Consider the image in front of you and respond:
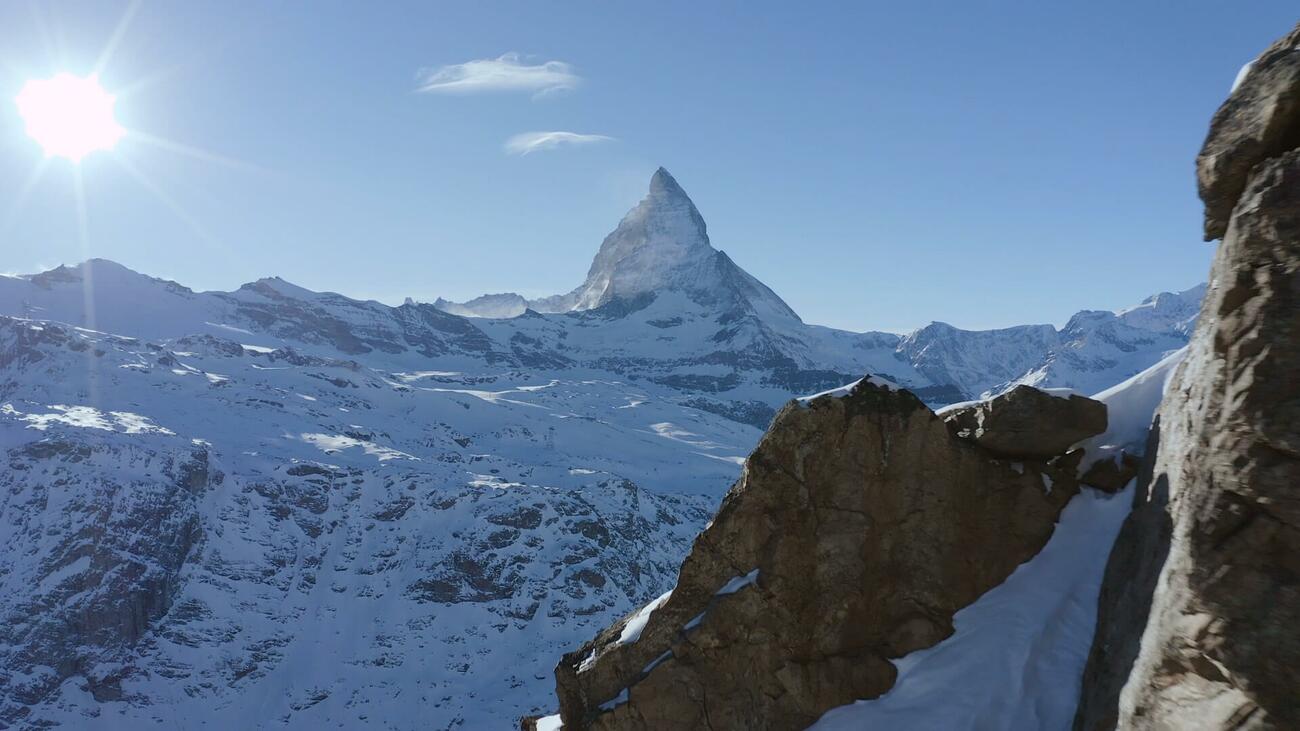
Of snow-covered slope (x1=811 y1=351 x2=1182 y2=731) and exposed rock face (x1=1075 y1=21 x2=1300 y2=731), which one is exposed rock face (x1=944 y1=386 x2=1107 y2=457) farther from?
exposed rock face (x1=1075 y1=21 x2=1300 y2=731)

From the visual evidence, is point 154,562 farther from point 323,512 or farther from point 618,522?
point 618,522

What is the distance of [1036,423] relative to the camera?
62.4 feet

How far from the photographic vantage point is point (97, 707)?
138 metres

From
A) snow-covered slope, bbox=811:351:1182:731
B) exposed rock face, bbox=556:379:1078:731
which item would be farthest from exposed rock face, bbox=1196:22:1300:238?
exposed rock face, bbox=556:379:1078:731

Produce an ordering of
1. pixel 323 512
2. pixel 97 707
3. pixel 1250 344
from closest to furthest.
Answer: pixel 1250 344 < pixel 97 707 < pixel 323 512

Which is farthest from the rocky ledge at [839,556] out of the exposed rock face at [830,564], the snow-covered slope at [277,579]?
the snow-covered slope at [277,579]

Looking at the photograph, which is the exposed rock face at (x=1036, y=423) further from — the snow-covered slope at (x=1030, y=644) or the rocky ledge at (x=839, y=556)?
the snow-covered slope at (x=1030, y=644)

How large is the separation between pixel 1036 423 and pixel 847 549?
185 inches

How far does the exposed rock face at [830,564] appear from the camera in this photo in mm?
18625

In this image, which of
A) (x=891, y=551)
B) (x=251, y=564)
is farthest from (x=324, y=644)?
(x=891, y=551)

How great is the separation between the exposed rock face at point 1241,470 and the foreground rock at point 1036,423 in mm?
5832

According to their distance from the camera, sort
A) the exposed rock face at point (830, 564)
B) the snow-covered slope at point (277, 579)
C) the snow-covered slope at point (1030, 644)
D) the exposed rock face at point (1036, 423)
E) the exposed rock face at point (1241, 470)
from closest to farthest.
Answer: the exposed rock face at point (1241, 470)
the snow-covered slope at point (1030, 644)
the exposed rock face at point (830, 564)
the exposed rock face at point (1036, 423)
the snow-covered slope at point (277, 579)

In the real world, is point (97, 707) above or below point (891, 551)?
below

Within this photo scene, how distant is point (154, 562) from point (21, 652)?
22.4 m
